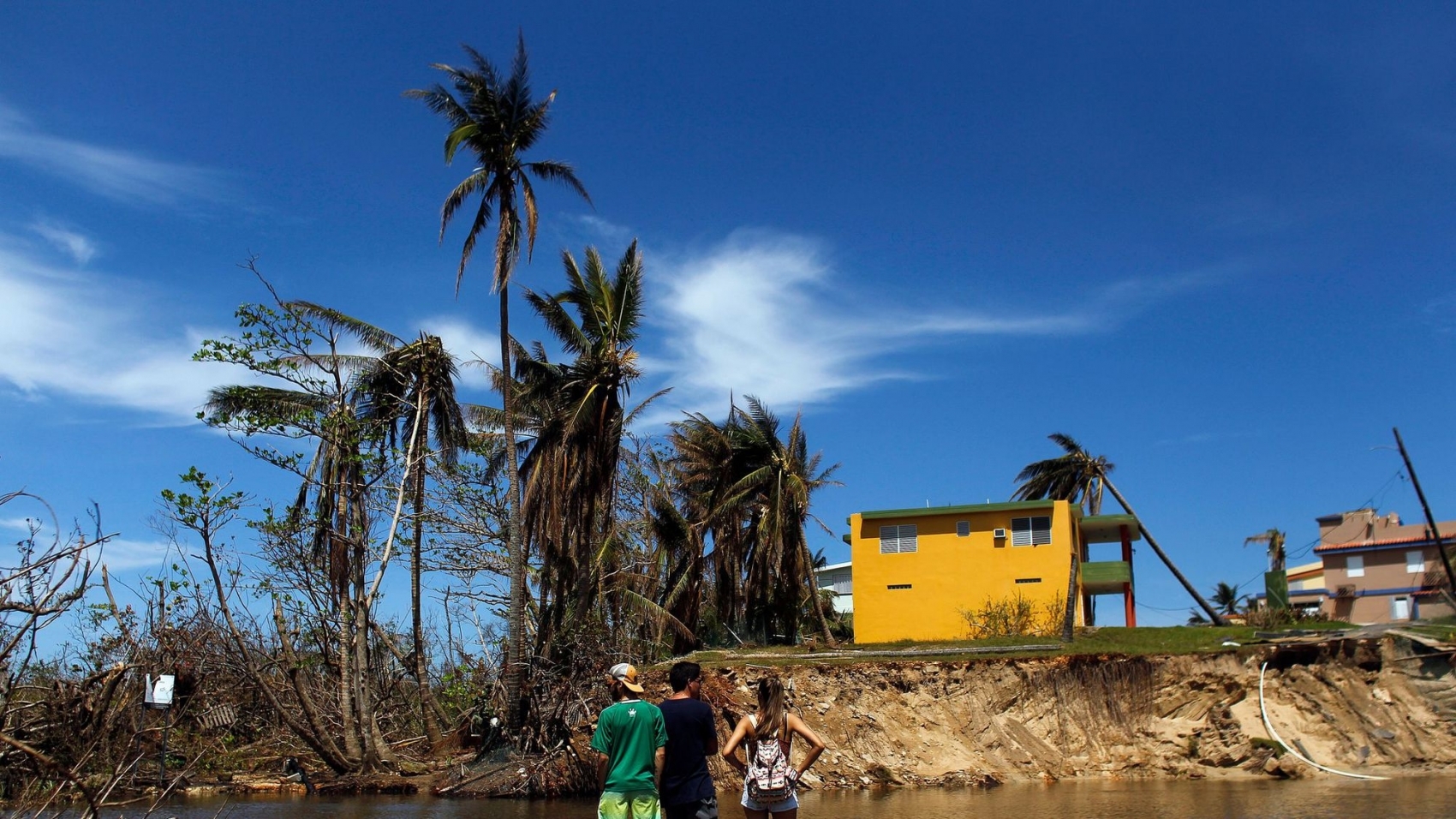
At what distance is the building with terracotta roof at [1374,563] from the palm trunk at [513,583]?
42989mm

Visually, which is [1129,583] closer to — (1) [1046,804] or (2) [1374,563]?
(1) [1046,804]

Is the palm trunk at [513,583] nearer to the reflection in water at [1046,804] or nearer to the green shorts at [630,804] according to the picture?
the reflection in water at [1046,804]

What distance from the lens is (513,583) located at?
84.9ft

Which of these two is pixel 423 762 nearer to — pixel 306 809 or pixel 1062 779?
pixel 306 809

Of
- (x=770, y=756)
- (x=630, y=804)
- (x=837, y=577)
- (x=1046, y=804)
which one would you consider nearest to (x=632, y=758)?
(x=630, y=804)

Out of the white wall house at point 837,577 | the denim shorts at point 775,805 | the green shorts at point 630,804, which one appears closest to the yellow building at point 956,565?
the denim shorts at point 775,805

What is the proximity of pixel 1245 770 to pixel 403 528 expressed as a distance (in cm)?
2046

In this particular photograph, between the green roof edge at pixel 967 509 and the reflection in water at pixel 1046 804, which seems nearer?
the reflection in water at pixel 1046 804

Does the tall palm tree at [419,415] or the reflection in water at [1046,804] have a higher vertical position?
the tall palm tree at [419,415]

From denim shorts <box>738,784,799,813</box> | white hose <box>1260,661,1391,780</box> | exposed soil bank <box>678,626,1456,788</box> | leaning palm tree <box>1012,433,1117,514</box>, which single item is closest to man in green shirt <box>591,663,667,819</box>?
denim shorts <box>738,784,799,813</box>

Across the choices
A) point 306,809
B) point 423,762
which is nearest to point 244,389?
point 423,762

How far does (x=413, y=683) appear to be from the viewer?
1222 inches

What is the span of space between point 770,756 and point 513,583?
61.0ft

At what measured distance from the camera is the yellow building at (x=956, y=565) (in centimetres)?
3312
